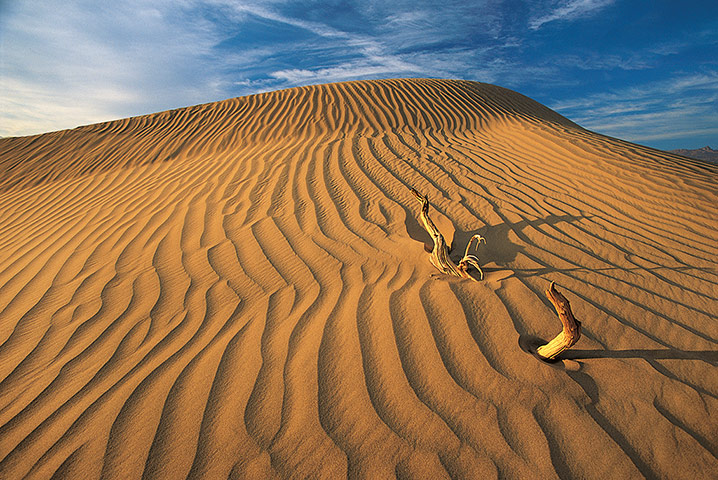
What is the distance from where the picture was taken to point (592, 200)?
340cm

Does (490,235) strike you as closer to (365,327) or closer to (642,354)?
(642,354)

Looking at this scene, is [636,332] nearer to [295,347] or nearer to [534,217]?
[534,217]

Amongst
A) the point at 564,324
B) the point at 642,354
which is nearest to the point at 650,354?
the point at 642,354

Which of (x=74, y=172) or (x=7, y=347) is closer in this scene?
(x=7, y=347)

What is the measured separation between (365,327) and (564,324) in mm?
905

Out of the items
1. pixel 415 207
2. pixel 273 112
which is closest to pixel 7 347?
pixel 415 207

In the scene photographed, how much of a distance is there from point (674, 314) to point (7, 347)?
148 inches

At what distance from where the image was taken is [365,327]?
71.4 inches

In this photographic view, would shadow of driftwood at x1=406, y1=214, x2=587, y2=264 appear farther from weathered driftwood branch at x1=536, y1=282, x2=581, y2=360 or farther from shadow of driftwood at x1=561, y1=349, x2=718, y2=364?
weathered driftwood branch at x1=536, y1=282, x2=581, y2=360

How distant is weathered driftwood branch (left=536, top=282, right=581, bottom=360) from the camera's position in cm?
139

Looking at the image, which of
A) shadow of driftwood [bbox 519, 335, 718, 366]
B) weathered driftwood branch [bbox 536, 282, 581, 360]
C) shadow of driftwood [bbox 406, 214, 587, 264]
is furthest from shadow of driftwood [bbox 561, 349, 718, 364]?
shadow of driftwood [bbox 406, 214, 587, 264]

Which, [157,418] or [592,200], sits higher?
[592,200]

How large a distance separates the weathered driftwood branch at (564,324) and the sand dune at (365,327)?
4.4 inches

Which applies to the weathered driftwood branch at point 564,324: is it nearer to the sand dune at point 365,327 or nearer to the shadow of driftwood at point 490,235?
the sand dune at point 365,327
